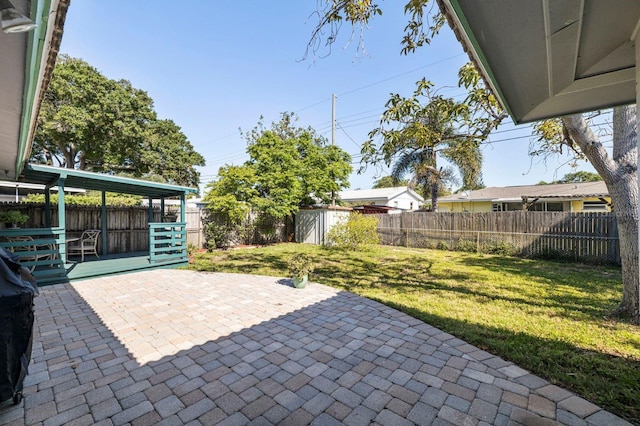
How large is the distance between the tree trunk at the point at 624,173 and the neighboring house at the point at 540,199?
13.5 metres

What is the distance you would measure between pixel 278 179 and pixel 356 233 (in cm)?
456

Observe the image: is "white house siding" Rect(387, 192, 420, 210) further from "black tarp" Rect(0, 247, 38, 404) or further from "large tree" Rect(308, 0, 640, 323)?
"black tarp" Rect(0, 247, 38, 404)

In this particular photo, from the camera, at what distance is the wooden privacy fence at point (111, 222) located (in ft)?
27.8

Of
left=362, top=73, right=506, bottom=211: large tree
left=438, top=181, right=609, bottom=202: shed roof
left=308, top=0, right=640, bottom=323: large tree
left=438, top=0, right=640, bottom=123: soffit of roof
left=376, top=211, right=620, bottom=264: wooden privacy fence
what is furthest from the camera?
left=438, top=181, right=609, bottom=202: shed roof

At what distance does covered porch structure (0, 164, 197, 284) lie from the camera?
5996mm

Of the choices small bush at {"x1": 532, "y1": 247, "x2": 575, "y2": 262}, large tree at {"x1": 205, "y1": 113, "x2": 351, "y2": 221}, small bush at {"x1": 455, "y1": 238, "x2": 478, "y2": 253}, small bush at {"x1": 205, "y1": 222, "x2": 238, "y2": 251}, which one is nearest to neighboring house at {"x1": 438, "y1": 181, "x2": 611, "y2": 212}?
small bush at {"x1": 532, "y1": 247, "x2": 575, "y2": 262}

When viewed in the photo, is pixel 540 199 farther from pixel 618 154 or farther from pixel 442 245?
pixel 618 154

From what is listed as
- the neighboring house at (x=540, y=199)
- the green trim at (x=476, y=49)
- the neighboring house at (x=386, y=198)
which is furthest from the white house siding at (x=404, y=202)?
the green trim at (x=476, y=49)

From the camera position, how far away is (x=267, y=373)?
2.77 meters

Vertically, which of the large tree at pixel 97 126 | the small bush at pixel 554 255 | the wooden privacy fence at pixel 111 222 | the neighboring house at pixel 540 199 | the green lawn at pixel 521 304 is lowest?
the green lawn at pixel 521 304

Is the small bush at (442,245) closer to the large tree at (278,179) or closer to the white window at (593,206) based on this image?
the large tree at (278,179)

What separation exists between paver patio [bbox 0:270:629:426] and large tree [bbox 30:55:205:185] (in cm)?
1596

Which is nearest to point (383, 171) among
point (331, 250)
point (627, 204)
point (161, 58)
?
point (627, 204)

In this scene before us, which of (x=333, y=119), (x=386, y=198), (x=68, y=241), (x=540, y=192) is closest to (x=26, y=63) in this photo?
(x=68, y=241)
